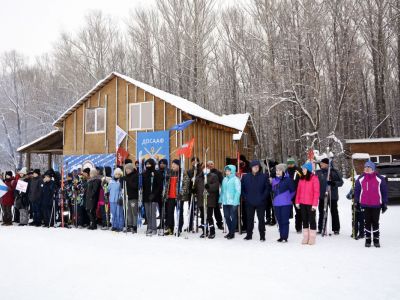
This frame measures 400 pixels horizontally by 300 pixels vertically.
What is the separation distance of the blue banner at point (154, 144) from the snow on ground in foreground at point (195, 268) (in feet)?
33.1

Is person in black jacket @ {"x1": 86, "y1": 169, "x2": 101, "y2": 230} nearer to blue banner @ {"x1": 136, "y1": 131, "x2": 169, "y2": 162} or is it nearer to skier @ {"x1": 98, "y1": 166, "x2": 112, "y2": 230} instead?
skier @ {"x1": 98, "y1": 166, "x2": 112, "y2": 230}

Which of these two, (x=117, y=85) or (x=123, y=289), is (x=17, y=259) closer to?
(x=123, y=289)

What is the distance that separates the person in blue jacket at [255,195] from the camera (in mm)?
8969

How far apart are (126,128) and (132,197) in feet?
34.9

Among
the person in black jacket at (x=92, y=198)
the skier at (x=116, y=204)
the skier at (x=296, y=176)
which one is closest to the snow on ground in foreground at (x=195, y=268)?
the skier at (x=296, y=176)

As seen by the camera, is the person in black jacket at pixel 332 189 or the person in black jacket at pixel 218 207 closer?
the person in black jacket at pixel 332 189

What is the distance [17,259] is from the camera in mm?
7090

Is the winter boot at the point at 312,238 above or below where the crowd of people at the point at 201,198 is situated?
below

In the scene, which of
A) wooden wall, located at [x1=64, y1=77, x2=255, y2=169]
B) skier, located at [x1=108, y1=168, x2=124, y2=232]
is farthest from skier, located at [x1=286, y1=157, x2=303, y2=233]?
wooden wall, located at [x1=64, y1=77, x2=255, y2=169]

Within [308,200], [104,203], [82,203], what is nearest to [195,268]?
[308,200]

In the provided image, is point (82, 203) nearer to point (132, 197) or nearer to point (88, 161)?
point (132, 197)

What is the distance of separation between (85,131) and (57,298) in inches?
702

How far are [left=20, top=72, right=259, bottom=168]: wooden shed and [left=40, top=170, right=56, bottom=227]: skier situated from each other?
763cm

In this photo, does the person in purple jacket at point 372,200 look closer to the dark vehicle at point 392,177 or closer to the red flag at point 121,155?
the red flag at point 121,155
